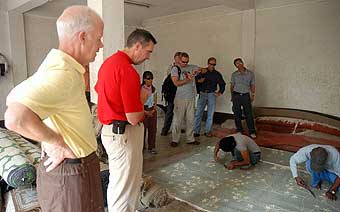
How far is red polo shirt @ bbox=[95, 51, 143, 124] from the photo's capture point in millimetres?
1690

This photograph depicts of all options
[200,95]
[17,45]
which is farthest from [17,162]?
[17,45]

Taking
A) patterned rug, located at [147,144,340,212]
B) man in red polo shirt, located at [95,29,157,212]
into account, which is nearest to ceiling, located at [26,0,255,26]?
patterned rug, located at [147,144,340,212]

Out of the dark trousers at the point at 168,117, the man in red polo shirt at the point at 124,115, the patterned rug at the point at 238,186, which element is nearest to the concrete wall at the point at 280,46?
the dark trousers at the point at 168,117

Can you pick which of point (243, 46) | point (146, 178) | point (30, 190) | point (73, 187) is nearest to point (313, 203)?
point (146, 178)

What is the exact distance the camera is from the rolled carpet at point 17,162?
2098 mm

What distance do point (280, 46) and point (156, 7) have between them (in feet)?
9.30

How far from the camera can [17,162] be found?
7.22 feet

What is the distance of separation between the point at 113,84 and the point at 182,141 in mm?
3084

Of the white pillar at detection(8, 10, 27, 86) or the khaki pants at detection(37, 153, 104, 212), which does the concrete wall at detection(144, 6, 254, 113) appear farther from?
the khaki pants at detection(37, 153, 104, 212)

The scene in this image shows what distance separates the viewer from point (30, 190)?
2154mm

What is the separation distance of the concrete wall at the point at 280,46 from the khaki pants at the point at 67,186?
199 inches

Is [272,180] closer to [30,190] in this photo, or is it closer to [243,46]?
[30,190]

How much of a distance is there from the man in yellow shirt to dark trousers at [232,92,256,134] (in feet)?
13.5

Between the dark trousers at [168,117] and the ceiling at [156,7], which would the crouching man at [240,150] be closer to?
the dark trousers at [168,117]
